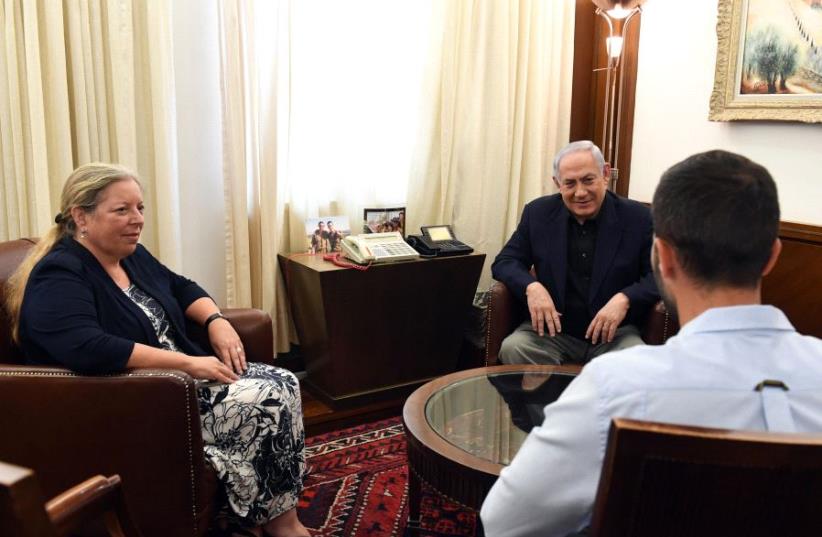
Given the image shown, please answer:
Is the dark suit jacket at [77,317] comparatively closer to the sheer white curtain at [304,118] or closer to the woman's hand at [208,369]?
the woman's hand at [208,369]

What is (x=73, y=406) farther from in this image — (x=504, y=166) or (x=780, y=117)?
(x=780, y=117)

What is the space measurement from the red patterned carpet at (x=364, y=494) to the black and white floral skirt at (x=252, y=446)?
0.23m

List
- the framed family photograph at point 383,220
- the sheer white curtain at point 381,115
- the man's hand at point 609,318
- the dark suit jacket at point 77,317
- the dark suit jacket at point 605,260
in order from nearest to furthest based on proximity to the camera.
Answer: the dark suit jacket at point 77,317, the man's hand at point 609,318, the dark suit jacket at point 605,260, the sheer white curtain at point 381,115, the framed family photograph at point 383,220

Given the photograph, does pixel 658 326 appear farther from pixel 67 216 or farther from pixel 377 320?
pixel 67 216

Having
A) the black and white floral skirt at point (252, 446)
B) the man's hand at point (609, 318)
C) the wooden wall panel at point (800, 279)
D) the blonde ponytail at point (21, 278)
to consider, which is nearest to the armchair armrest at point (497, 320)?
the man's hand at point (609, 318)

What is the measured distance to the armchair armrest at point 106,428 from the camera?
5.74ft

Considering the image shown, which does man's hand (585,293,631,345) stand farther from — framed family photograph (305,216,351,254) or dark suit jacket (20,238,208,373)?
dark suit jacket (20,238,208,373)

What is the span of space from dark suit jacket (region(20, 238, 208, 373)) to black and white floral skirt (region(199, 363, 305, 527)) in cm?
29

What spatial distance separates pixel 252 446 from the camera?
80.7 inches

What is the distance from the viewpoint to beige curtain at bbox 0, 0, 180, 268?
2.48 m

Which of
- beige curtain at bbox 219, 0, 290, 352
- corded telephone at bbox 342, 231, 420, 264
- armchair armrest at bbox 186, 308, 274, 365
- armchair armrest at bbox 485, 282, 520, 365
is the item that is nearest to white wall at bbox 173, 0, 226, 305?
beige curtain at bbox 219, 0, 290, 352

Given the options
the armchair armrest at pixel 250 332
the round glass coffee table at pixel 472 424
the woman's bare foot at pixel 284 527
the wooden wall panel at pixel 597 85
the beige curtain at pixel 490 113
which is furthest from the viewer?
the wooden wall panel at pixel 597 85

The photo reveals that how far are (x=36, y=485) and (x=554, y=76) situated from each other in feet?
11.1

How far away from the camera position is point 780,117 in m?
2.97
